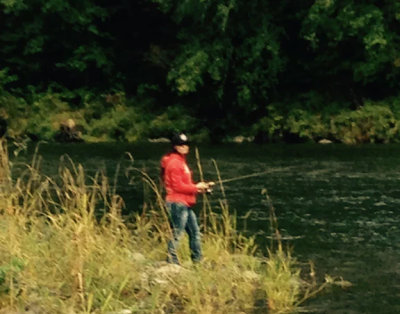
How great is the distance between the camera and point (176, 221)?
8.00 meters

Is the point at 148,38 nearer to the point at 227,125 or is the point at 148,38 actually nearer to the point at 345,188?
the point at 227,125

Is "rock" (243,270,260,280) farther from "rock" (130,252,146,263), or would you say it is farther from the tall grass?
"rock" (130,252,146,263)

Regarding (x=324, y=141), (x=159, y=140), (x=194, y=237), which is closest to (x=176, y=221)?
(x=194, y=237)

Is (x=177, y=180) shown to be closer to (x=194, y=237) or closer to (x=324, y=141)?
(x=194, y=237)

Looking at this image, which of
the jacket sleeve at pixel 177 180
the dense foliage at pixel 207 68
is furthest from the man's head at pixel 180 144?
the dense foliage at pixel 207 68

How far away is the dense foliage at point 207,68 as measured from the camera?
2769cm

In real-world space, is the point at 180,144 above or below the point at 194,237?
above

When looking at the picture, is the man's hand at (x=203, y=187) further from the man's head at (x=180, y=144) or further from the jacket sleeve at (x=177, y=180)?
the man's head at (x=180, y=144)

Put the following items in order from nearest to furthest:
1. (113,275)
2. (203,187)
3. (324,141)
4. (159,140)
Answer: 1. (113,275)
2. (203,187)
3. (324,141)
4. (159,140)

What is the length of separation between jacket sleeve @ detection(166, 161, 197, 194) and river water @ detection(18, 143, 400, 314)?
147cm

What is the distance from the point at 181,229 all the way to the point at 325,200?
603 centimetres

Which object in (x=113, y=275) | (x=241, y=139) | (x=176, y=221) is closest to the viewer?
(x=113, y=275)

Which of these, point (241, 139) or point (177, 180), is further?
point (241, 139)

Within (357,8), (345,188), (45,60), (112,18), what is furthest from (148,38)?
(345,188)
